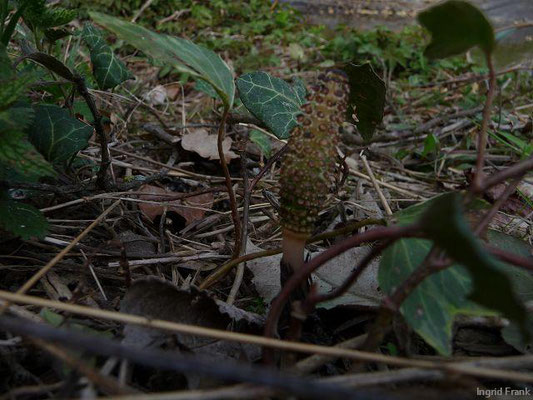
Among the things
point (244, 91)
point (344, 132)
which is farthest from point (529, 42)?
point (244, 91)

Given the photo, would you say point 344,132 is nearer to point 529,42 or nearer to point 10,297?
point 10,297

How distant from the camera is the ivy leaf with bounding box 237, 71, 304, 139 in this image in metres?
1.34

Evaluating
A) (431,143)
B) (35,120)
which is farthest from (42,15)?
(431,143)

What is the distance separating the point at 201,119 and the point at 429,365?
2151 mm

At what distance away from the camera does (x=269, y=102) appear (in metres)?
1.37

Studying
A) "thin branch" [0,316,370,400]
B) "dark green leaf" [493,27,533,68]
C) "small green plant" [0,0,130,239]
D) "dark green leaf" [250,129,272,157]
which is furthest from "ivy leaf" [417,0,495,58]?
"dark green leaf" [493,27,533,68]

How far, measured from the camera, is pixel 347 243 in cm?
84

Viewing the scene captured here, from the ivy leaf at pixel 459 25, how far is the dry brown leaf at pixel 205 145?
1.26m

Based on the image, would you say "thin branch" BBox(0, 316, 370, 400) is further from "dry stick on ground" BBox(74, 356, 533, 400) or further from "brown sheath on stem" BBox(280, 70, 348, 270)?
"brown sheath on stem" BBox(280, 70, 348, 270)

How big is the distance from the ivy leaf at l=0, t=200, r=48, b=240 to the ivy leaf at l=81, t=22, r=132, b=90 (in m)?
0.57

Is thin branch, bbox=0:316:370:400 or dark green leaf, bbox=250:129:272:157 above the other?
thin branch, bbox=0:316:370:400

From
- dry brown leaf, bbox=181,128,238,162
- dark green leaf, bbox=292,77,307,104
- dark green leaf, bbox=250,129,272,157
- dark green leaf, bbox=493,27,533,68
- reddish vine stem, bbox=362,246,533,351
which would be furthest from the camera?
dark green leaf, bbox=493,27,533,68

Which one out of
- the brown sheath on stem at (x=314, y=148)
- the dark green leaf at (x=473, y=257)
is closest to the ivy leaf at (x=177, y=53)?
the brown sheath on stem at (x=314, y=148)

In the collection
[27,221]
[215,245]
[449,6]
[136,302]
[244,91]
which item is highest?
[449,6]
